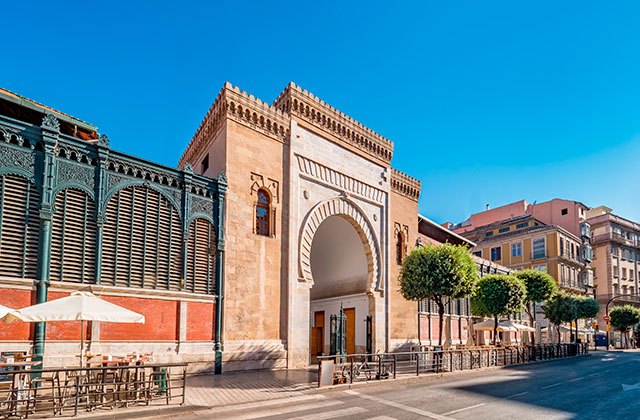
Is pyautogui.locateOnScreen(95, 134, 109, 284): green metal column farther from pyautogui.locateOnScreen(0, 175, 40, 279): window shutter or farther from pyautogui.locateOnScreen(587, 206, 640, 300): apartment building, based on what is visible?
pyautogui.locateOnScreen(587, 206, 640, 300): apartment building

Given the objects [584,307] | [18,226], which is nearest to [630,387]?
[18,226]

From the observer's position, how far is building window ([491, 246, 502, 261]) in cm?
5764

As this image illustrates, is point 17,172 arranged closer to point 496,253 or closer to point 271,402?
point 271,402

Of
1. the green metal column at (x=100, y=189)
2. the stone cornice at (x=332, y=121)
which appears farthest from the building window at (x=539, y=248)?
the green metal column at (x=100, y=189)

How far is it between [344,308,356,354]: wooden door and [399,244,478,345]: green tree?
4594mm

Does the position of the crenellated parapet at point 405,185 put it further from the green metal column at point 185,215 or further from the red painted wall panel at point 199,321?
the red painted wall panel at point 199,321

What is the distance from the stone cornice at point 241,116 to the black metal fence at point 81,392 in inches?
404

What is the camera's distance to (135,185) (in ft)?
48.2

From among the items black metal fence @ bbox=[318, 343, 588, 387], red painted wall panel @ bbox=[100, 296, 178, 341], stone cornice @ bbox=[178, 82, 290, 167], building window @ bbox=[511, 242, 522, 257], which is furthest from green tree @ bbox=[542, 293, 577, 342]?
red painted wall panel @ bbox=[100, 296, 178, 341]

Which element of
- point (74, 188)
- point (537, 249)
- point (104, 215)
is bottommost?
point (104, 215)

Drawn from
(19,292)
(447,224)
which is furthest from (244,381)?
(447,224)

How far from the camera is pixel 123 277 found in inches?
553

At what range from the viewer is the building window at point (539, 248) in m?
52.9

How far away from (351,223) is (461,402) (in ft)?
41.0
